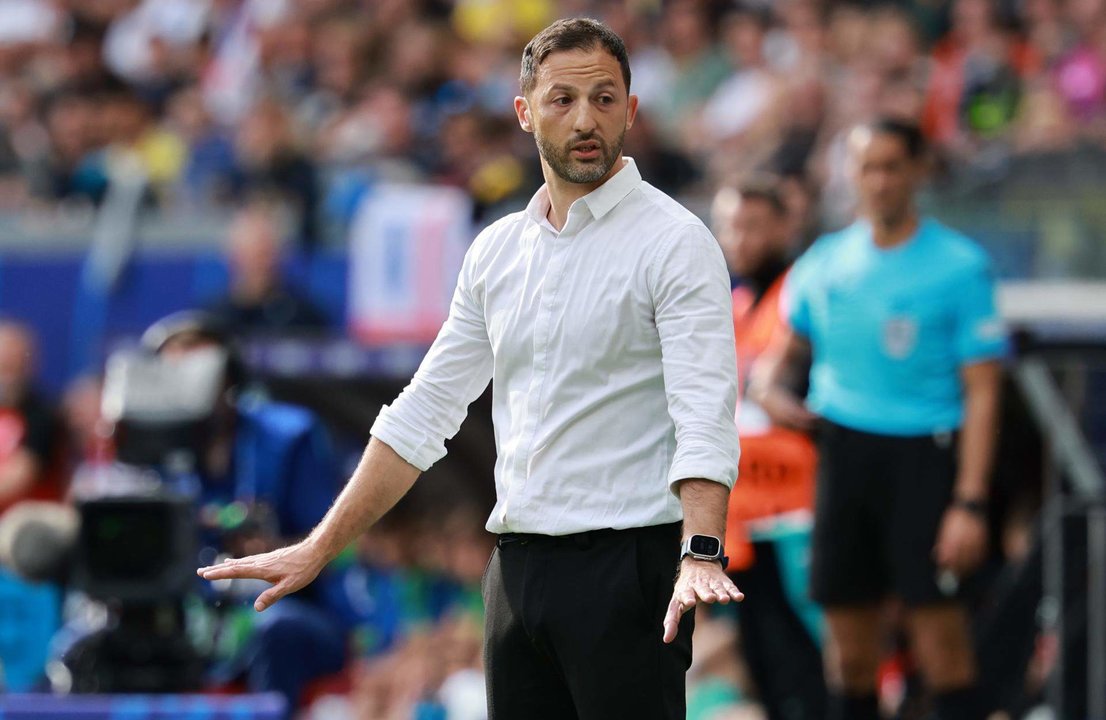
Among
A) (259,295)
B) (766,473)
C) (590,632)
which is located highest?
(259,295)

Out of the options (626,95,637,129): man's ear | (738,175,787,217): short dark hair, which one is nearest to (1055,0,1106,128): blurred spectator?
A: (738,175,787,217): short dark hair

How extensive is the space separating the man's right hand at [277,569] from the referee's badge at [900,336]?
104 inches

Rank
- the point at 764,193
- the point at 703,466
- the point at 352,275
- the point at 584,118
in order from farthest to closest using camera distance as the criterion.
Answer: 1. the point at 352,275
2. the point at 764,193
3. the point at 584,118
4. the point at 703,466

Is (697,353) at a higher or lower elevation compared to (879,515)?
higher

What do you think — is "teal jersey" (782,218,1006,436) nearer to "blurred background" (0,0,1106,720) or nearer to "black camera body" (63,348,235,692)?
"blurred background" (0,0,1106,720)

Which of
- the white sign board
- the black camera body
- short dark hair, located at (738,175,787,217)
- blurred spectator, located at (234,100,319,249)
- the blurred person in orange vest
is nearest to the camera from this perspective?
the blurred person in orange vest

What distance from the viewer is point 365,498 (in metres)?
3.91

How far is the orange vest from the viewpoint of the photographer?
6398mm

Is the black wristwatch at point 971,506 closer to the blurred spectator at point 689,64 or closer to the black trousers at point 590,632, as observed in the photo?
the black trousers at point 590,632

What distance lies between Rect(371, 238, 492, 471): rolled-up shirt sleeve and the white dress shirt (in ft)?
0.39

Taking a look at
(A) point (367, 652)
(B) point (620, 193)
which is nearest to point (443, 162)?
(A) point (367, 652)

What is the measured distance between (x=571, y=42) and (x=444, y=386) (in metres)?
0.78

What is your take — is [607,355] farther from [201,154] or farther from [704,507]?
[201,154]

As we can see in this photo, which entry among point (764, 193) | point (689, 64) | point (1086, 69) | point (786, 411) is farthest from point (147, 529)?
point (689, 64)
